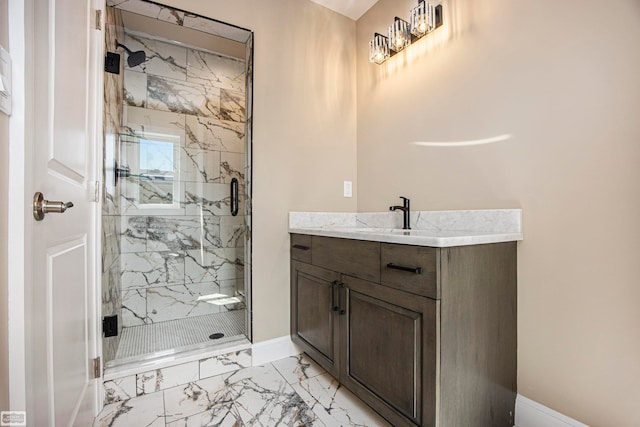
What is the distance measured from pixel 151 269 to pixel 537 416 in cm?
291

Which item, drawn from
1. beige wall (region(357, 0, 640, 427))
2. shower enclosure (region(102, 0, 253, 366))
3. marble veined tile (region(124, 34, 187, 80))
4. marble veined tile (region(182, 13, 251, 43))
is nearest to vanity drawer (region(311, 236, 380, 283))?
beige wall (region(357, 0, 640, 427))

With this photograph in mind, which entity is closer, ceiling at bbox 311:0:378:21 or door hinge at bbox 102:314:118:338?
door hinge at bbox 102:314:118:338

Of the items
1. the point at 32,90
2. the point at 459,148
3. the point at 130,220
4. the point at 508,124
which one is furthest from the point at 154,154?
the point at 508,124

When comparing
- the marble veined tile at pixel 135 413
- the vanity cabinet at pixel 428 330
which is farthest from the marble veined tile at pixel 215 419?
the vanity cabinet at pixel 428 330

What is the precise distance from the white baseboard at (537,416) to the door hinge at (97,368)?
6.63ft

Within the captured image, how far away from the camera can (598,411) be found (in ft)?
3.85

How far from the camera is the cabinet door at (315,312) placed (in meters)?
1.68

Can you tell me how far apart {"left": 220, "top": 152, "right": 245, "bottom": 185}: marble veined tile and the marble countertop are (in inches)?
48.5

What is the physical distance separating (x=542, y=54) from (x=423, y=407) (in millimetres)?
1565

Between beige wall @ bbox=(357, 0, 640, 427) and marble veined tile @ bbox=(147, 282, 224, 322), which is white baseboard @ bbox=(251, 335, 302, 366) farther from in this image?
beige wall @ bbox=(357, 0, 640, 427)

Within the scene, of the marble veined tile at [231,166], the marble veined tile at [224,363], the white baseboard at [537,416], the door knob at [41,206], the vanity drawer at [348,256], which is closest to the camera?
the door knob at [41,206]

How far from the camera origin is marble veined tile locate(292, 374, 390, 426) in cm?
147

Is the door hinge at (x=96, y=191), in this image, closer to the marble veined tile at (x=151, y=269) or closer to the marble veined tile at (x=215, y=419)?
the marble veined tile at (x=215, y=419)

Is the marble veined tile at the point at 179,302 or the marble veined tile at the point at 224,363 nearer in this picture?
the marble veined tile at the point at 224,363
